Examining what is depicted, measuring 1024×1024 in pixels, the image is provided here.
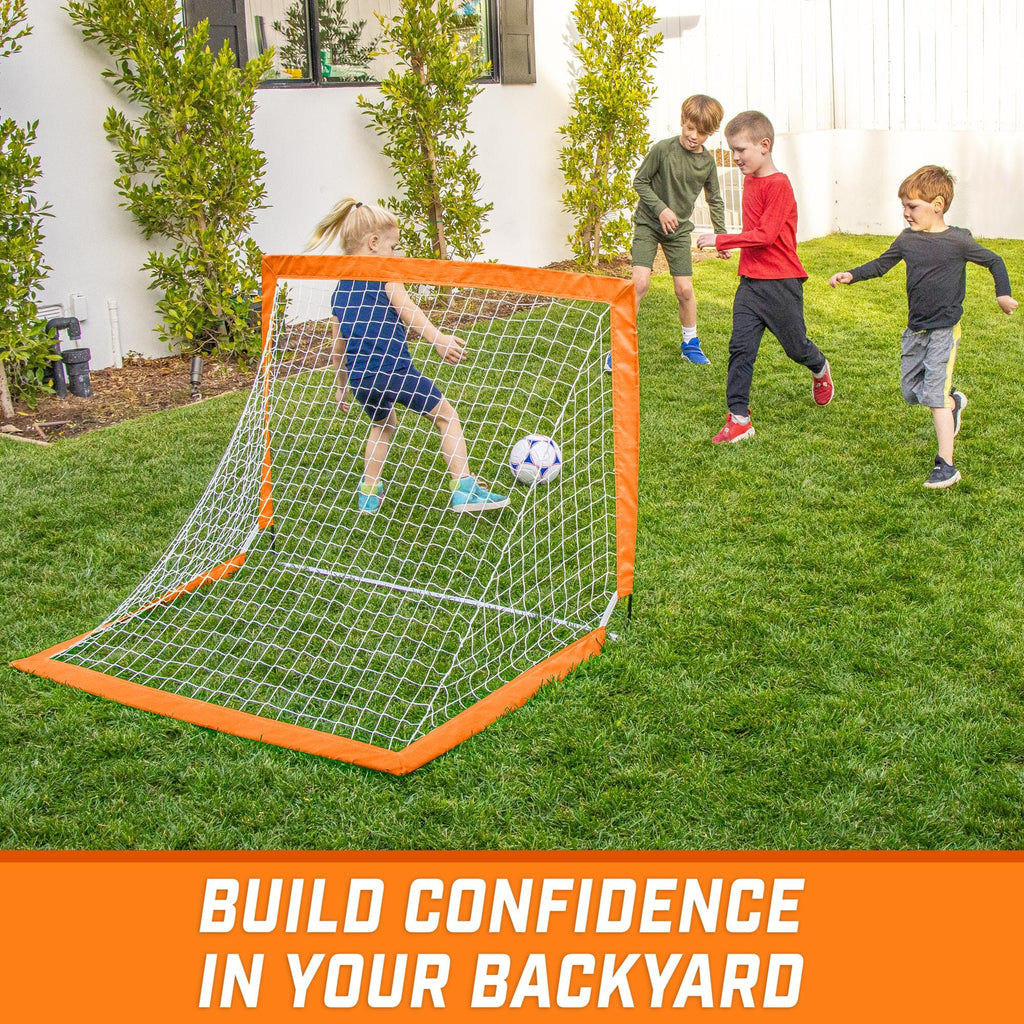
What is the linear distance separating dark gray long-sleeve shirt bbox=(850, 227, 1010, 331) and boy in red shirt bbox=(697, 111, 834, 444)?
0.69 meters

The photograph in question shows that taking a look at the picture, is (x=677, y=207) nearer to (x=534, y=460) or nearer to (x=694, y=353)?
(x=694, y=353)

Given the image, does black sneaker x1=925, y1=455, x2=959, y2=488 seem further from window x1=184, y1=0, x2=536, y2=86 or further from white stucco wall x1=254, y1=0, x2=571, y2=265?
window x1=184, y1=0, x2=536, y2=86

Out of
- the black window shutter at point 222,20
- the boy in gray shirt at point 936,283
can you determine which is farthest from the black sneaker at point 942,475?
the black window shutter at point 222,20

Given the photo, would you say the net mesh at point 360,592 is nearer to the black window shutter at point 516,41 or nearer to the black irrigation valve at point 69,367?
the black irrigation valve at point 69,367

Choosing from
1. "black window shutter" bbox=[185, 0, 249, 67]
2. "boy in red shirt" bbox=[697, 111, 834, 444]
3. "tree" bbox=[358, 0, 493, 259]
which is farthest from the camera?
"tree" bbox=[358, 0, 493, 259]

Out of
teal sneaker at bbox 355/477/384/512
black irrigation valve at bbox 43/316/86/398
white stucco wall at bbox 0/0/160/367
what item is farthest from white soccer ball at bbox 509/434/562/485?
white stucco wall at bbox 0/0/160/367

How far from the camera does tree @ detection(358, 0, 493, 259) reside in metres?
7.98

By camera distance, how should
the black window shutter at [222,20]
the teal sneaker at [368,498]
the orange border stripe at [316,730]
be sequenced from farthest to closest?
1. the black window shutter at [222,20]
2. the teal sneaker at [368,498]
3. the orange border stripe at [316,730]

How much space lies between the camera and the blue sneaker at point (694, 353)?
663cm

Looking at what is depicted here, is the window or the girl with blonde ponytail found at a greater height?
the window

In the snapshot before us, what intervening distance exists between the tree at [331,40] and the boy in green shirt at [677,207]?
105 inches

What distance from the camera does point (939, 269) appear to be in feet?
14.6

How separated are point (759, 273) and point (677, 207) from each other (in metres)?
1.72

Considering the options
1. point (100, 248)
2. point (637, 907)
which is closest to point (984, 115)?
point (100, 248)
